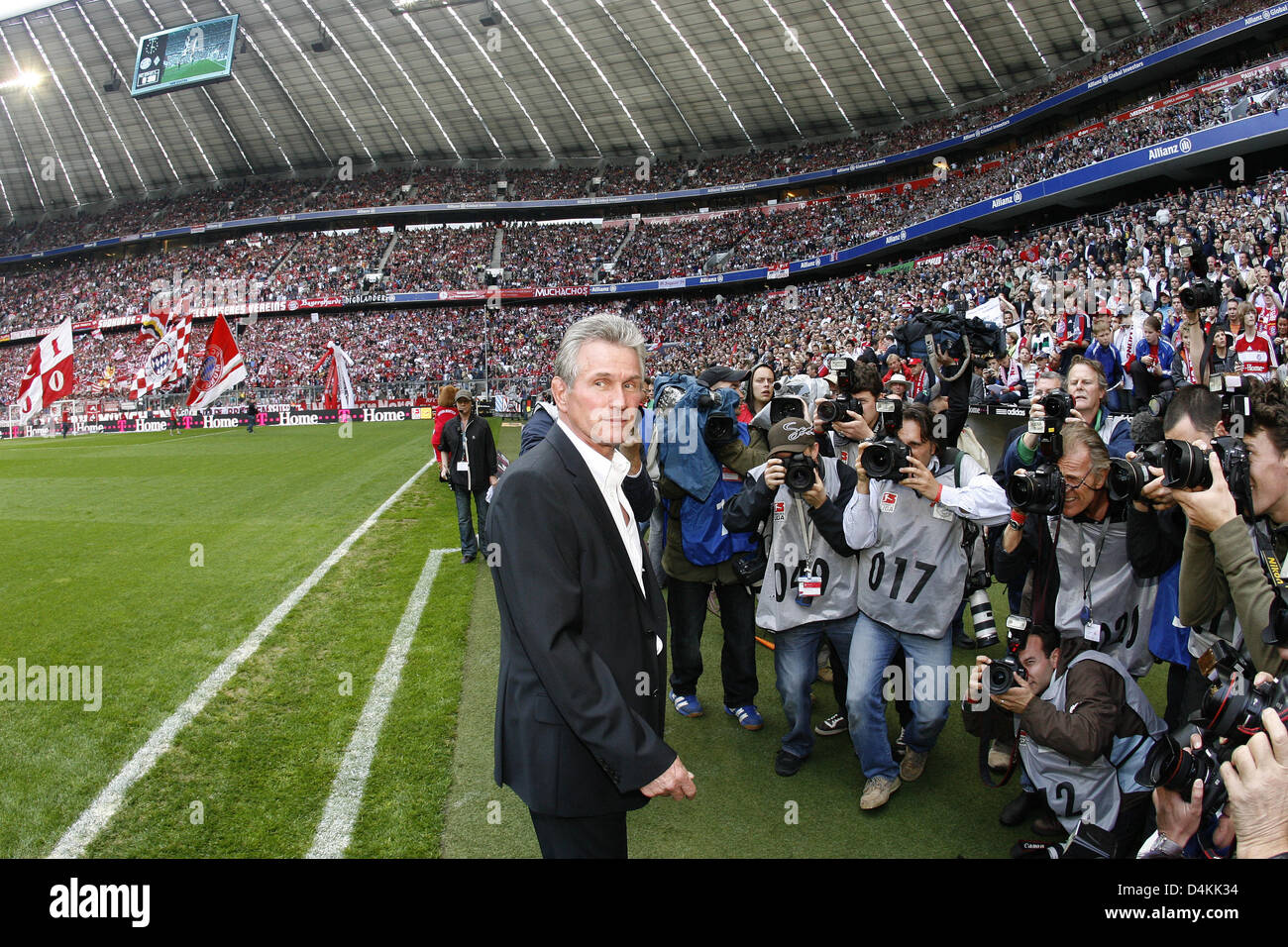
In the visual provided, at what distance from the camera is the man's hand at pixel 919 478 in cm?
346

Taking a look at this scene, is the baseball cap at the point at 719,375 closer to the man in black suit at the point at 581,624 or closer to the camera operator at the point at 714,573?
the camera operator at the point at 714,573

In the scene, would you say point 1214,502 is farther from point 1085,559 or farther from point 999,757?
point 999,757

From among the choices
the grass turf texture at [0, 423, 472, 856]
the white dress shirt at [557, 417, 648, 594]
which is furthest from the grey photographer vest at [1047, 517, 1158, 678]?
the grass turf texture at [0, 423, 472, 856]

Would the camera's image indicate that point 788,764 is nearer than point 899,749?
Yes

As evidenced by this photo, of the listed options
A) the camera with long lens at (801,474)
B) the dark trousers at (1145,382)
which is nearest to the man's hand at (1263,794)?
the camera with long lens at (801,474)

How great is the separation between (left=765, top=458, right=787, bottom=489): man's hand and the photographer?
0.17 metres

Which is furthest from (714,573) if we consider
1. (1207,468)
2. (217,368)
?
(217,368)

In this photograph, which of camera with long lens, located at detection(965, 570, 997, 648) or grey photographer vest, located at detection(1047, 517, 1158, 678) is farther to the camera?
grey photographer vest, located at detection(1047, 517, 1158, 678)

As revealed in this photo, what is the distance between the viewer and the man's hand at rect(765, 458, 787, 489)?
3.57 meters

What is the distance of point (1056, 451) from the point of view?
12.0 feet

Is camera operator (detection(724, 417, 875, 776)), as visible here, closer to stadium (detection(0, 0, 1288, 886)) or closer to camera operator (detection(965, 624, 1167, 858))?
stadium (detection(0, 0, 1288, 886))

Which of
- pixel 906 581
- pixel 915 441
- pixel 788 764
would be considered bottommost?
pixel 788 764

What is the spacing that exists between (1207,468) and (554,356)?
59.9ft

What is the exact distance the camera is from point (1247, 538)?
2361mm
